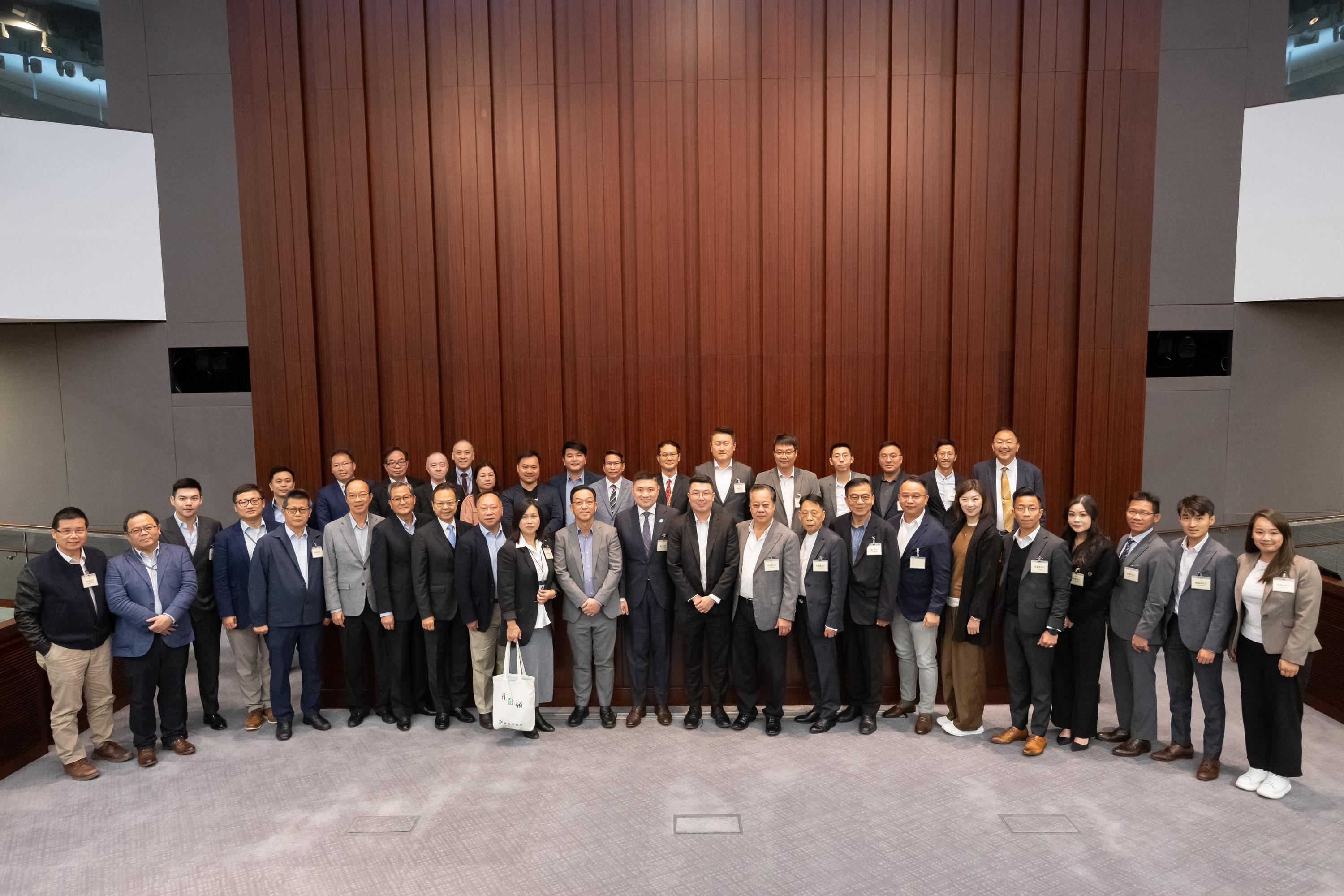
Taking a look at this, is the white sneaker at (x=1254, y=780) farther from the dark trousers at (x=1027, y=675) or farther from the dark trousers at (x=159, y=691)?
the dark trousers at (x=159, y=691)

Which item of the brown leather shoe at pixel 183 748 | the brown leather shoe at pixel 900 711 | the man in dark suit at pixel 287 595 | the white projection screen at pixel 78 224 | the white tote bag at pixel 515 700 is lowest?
the brown leather shoe at pixel 183 748

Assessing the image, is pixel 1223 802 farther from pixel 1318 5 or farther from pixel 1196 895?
pixel 1318 5

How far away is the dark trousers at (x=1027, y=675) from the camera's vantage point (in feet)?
14.9

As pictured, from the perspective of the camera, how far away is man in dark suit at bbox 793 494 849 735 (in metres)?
4.75

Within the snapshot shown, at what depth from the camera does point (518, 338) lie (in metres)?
6.58

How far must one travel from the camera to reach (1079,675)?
452 cm

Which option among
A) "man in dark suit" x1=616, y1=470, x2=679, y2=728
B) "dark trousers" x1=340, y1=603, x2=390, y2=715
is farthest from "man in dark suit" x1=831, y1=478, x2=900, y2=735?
"dark trousers" x1=340, y1=603, x2=390, y2=715

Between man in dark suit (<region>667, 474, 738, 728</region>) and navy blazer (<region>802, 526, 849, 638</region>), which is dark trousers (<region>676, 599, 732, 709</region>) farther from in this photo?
navy blazer (<region>802, 526, 849, 638</region>)

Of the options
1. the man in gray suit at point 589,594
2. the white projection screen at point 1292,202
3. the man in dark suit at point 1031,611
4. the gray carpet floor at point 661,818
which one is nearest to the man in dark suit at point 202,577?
the gray carpet floor at point 661,818

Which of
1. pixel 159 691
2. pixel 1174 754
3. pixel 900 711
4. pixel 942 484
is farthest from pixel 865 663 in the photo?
pixel 159 691

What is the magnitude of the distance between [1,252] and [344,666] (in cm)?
443

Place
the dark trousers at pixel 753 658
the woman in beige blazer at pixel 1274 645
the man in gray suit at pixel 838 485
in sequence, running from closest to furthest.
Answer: the woman in beige blazer at pixel 1274 645
the dark trousers at pixel 753 658
the man in gray suit at pixel 838 485

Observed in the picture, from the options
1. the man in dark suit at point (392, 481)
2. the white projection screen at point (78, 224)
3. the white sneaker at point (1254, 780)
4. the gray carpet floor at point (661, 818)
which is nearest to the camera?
the gray carpet floor at point (661, 818)

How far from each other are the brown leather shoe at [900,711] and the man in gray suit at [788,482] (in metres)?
1.28
